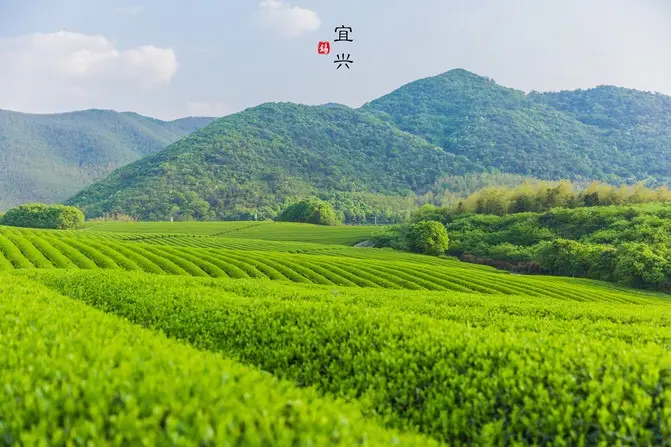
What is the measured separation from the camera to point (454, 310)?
1473 centimetres

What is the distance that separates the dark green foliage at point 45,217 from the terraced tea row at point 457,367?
141453mm

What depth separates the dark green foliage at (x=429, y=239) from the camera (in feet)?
305

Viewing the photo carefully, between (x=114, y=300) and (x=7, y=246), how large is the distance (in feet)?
97.7

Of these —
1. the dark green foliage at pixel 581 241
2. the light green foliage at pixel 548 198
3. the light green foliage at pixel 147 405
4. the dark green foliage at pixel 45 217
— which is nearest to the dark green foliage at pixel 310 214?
the light green foliage at pixel 548 198

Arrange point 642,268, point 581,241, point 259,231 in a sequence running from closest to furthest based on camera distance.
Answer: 1. point 642,268
2. point 581,241
3. point 259,231

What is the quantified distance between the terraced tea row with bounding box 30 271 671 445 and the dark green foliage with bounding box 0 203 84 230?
14145 centimetres

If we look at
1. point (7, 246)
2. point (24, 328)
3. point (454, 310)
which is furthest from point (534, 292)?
point (7, 246)

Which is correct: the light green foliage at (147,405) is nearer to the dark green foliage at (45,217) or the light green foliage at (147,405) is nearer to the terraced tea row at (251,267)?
the terraced tea row at (251,267)

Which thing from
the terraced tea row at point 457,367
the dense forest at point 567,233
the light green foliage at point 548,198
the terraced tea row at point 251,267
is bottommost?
the terraced tea row at point 251,267

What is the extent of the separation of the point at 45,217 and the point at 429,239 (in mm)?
113656

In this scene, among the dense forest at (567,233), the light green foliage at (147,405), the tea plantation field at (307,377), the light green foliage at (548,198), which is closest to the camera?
the light green foliage at (147,405)

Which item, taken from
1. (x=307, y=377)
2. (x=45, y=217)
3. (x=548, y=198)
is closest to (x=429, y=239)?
(x=548, y=198)

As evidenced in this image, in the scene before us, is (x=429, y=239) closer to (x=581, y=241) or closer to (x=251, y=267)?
(x=581, y=241)

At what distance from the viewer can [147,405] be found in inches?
170
